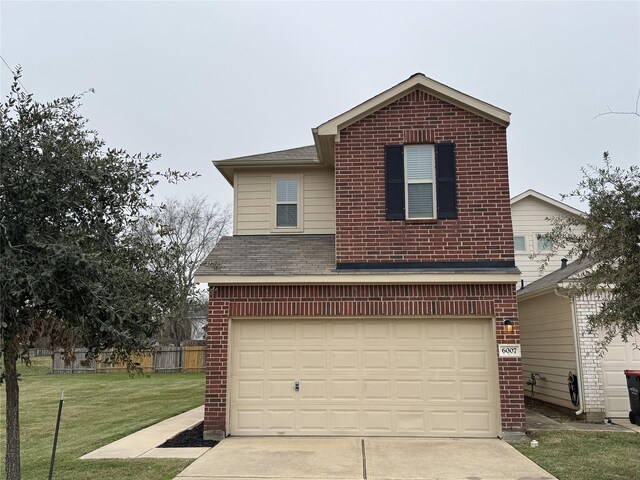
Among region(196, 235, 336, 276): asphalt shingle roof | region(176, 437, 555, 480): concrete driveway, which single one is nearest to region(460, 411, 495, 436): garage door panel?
region(176, 437, 555, 480): concrete driveway

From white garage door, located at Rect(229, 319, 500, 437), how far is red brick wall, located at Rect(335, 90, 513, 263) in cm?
137

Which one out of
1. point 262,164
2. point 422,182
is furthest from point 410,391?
point 262,164

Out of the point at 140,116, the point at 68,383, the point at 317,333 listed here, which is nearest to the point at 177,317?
the point at 317,333

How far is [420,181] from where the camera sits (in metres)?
10.2

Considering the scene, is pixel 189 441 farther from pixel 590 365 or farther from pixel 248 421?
pixel 590 365

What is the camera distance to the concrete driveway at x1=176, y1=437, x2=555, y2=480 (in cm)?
709

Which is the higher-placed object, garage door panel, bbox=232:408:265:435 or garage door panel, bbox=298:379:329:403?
garage door panel, bbox=298:379:329:403

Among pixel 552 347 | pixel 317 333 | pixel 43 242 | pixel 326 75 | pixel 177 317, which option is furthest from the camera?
pixel 326 75

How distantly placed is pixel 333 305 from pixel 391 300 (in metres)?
1.09

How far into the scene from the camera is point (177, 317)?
6.70 m

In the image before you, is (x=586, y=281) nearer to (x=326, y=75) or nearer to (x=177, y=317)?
(x=177, y=317)

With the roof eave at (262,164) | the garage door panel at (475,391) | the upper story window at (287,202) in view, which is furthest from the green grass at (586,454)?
the roof eave at (262,164)

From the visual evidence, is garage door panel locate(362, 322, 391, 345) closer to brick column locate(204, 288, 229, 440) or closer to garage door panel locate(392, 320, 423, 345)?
garage door panel locate(392, 320, 423, 345)

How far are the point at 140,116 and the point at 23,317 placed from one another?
13133mm
